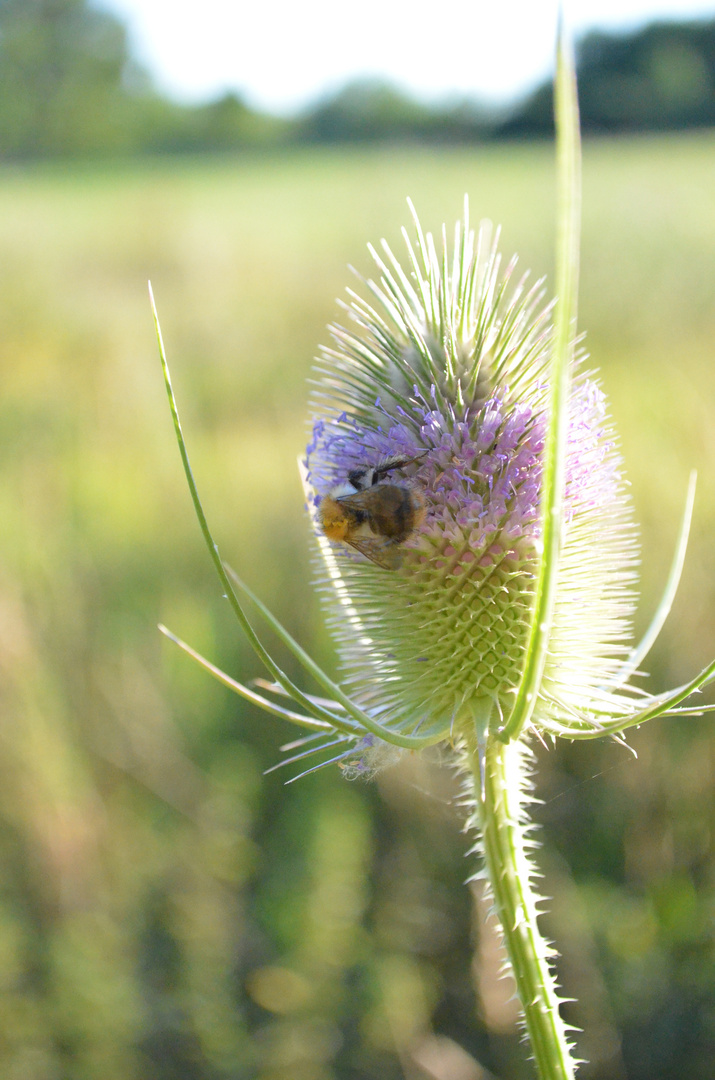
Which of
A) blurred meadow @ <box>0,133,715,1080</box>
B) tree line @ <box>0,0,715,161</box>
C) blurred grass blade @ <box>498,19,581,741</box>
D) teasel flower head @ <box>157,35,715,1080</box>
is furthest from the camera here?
tree line @ <box>0,0,715,161</box>

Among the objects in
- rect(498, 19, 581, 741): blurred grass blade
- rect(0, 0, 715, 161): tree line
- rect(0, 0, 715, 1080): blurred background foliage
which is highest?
rect(0, 0, 715, 161): tree line

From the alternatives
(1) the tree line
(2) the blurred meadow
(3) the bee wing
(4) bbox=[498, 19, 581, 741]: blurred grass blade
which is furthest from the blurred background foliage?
(1) the tree line

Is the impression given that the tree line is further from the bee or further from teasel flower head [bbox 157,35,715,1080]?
the bee

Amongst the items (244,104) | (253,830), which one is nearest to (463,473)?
(253,830)

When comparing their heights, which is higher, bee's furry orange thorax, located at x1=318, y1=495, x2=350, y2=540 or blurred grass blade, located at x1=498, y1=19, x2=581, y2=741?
blurred grass blade, located at x1=498, y1=19, x2=581, y2=741

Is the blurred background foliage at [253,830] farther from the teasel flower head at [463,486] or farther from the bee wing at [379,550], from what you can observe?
the bee wing at [379,550]

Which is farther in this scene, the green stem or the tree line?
the tree line
